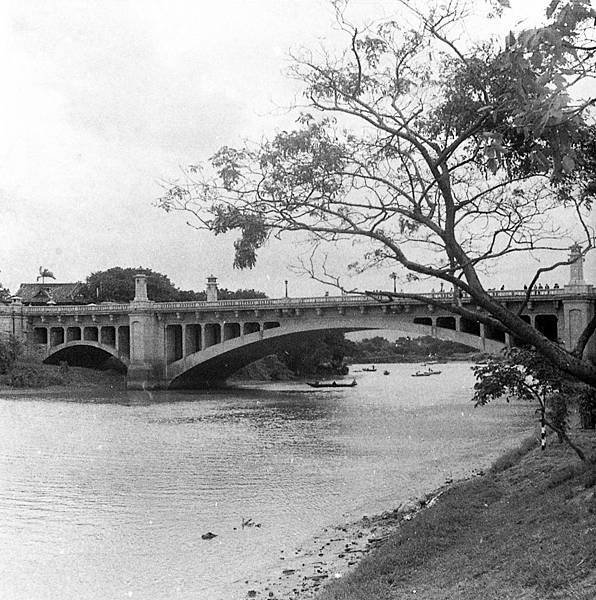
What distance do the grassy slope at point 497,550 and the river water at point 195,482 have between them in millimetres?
2755

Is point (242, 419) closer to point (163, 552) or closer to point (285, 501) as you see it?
point (285, 501)

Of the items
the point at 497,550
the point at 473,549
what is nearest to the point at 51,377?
the point at 473,549

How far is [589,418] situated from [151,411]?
29506 mm

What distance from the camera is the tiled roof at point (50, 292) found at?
93.6 m

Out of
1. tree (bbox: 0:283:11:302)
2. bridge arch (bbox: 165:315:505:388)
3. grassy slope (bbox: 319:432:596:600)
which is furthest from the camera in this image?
tree (bbox: 0:283:11:302)

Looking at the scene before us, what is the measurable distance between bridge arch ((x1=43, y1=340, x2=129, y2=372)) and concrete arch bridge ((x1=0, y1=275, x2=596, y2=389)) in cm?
10

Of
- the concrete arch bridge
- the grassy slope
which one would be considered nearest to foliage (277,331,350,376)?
the concrete arch bridge

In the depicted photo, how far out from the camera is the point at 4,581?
13.4 metres

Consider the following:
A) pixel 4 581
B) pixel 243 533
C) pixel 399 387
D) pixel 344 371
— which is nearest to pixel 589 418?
pixel 243 533

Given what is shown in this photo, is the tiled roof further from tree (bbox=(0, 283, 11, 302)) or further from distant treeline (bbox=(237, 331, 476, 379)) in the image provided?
distant treeline (bbox=(237, 331, 476, 379))

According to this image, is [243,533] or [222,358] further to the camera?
[222,358]

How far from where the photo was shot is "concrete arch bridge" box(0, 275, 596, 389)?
46.2 metres

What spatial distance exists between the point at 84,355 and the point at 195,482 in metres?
53.7

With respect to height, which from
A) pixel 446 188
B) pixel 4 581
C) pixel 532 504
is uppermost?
pixel 446 188
